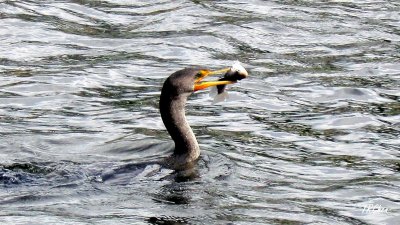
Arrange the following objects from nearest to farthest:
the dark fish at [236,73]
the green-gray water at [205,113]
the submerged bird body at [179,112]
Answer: the green-gray water at [205,113] < the submerged bird body at [179,112] < the dark fish at [236,73]

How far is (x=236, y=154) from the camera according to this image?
1218 cm

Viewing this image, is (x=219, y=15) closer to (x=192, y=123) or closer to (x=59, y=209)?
(x=192, y=123)

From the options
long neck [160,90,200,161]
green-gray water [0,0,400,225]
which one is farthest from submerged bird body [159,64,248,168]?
green-gray water [0,0,400,225]

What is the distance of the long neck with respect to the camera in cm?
1186

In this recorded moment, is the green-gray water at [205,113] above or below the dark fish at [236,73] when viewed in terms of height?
below

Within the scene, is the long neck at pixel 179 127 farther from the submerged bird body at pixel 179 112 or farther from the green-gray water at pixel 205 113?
the green-gray water at pixel 205 113

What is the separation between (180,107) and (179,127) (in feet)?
0.63

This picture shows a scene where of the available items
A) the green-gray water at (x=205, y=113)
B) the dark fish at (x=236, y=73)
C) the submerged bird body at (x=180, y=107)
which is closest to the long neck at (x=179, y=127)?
the submerged bird body at (x=180, y=107)

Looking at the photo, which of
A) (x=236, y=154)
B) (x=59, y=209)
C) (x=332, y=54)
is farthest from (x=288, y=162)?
(x=332, y=54)

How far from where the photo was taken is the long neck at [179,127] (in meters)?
11.9

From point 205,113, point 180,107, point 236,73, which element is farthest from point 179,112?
point 205,113

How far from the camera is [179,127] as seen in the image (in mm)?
11930

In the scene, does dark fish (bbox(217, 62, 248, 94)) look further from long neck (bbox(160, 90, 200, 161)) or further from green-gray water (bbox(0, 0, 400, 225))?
green-gray water (bbox(0, 0, 400, 225))

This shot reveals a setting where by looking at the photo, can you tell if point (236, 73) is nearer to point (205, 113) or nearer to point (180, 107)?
point (180, 107)
